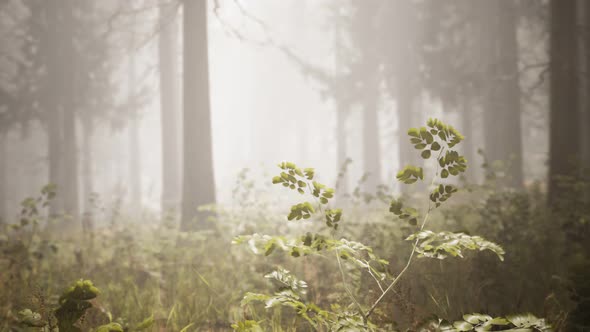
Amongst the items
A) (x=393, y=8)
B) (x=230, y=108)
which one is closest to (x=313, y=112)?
(x=230, y=108)

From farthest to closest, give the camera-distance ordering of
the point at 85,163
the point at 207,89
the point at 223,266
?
the point at 85,163 < the point at 207,89 < the point at 223,266

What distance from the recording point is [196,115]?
266 inches

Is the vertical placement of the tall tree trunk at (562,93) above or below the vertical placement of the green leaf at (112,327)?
above

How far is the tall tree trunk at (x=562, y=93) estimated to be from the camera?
18.6ft

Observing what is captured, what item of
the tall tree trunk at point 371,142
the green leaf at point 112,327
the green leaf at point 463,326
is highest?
the tall tree trunk at point 371,142

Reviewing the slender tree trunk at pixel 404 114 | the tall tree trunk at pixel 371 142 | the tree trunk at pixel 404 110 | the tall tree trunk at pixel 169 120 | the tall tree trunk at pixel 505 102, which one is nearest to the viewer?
the tall tree trunk at pixel 505 102

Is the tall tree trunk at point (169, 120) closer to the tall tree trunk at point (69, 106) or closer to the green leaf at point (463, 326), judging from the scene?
the tall tree trunk at point (69, 106)

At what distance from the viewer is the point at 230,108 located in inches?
1479

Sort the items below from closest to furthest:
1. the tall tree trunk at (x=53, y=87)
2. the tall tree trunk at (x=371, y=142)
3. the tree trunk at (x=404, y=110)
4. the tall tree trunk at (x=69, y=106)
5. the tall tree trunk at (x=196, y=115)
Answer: the tall tree trunk at (x=196, y=115)
the tall tree trunk at (x=53, y=87)
the tall tree trunk at (x=69, y=106)
the tree trunk at (x=404, y=110)
the tall tree trunk at (x=371, y=142)

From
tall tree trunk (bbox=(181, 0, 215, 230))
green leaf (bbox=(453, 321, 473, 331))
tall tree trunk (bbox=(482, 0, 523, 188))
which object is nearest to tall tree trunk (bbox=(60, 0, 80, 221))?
tall tree trunk (bbox=(181, 0, 215, 230))

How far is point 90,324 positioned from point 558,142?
7.12m

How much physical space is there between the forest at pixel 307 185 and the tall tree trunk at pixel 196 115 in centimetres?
4

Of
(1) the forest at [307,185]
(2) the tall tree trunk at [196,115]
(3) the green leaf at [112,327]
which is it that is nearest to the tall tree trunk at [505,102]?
(1) the forest at [307,185]

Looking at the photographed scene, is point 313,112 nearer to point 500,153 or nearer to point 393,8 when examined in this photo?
point 393,8
